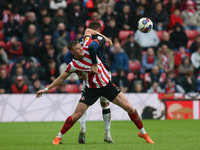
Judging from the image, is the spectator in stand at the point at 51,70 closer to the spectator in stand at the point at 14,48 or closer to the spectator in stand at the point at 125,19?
→ the spectator in stand at the point at 14,48

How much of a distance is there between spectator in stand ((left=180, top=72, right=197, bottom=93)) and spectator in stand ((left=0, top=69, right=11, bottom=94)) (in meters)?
6.50

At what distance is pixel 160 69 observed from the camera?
14.9 meters

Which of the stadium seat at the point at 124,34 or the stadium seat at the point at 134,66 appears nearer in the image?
the stadium seat at the point at 134,66

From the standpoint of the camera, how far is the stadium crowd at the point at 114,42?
13953 mm

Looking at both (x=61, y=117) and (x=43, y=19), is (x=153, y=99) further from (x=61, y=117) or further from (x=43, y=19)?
(x=43, y=19)

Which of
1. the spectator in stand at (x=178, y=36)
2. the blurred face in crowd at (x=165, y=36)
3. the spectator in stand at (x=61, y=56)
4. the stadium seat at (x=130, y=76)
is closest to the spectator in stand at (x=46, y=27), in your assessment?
the spectator in stand at (x=61, y=56)

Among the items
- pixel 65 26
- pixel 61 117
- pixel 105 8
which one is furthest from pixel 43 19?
pixel 61 117

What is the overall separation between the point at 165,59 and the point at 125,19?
2613 millimetres

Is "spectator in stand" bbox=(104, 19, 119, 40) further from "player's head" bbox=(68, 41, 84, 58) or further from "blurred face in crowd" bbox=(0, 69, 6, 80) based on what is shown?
"player's head" bbox=(68, 41, 84, 58)

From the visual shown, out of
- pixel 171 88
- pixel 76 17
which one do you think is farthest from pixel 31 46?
pixel 171 88

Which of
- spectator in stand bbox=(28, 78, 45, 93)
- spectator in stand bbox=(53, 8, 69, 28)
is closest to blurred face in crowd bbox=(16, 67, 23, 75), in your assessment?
spectator in stand bbox=(28, 78, 45, 93)

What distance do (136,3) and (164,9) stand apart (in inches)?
51.9

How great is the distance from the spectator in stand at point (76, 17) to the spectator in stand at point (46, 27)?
0.89 meters

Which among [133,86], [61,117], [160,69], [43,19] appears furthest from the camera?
[43,19]
